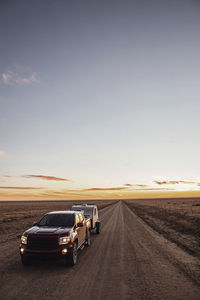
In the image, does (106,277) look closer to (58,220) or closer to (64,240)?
(64,240)

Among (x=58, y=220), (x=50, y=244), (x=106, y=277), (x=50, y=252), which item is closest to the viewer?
(x=106, y=277)

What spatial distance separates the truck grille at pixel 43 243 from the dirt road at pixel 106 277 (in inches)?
28.6

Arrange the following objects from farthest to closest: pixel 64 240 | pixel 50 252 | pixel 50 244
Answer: pixel 64 240 → pixel 50 244 → pixel 50 252

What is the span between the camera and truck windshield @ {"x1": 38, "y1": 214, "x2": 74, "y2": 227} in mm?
9545

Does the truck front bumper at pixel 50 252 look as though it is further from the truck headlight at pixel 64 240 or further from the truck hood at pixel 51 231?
the truck hood at pixel 51 231

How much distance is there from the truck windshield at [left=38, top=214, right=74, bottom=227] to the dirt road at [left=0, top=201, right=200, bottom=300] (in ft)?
4.63

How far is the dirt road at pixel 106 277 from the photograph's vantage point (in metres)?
5.91

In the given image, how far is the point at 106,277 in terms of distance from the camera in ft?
23.5

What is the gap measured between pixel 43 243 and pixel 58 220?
185cm

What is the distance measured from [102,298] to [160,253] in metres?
5.55

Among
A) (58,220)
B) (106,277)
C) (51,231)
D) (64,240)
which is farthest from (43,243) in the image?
(106,277)

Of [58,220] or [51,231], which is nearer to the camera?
[51,231]

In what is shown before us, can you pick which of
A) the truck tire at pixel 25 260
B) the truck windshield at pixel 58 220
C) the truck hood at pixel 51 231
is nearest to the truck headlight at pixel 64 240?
the truck hood at pixel 51 231

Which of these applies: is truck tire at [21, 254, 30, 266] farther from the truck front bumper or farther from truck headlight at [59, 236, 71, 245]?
truck headlight at [59, 236, 71, 245]
